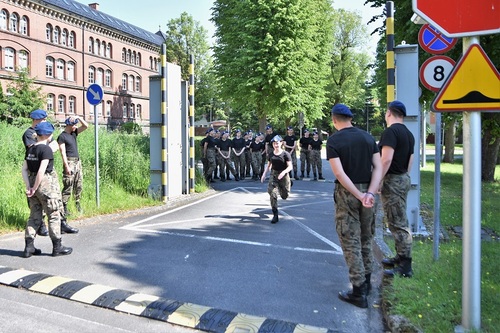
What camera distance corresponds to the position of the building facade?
4597 cm

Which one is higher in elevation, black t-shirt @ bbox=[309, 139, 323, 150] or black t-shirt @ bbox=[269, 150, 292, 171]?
black t-shirt @ bbox=[309, 139, 323, 150]

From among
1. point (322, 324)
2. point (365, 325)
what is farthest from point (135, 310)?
point (365, 325)

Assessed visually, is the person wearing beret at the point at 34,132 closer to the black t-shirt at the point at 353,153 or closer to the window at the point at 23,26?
the black t-shirt at the point at 353,153

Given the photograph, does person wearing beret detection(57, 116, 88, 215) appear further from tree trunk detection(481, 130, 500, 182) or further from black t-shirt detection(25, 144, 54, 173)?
tree trunk detection(481, 130, 500, 182)

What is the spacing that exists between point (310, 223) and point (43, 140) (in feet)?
16.8

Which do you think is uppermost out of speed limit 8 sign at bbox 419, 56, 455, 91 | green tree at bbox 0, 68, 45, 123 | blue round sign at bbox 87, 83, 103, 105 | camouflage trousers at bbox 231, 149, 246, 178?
green tree at bbox 0, 68, 45, 123

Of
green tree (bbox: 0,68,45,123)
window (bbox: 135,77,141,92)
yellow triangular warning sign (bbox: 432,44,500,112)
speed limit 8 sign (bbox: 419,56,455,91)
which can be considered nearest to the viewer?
yellow triangular warning sign (bbox: 432,44,500,112)

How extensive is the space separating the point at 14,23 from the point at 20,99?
41.5 feet

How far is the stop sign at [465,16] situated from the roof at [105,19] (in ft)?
177

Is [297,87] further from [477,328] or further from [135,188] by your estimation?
[477,328]

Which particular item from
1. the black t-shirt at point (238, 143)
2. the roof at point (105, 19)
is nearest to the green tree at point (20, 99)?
the roof at point (105, 19)

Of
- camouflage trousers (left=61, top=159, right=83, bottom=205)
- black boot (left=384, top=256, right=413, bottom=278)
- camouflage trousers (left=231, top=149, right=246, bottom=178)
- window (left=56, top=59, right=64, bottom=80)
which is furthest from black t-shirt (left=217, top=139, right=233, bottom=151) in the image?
window (left=56, top=59, right=64, bottom=80)

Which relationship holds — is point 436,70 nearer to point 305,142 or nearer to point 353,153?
point 353,153

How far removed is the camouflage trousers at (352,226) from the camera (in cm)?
449
